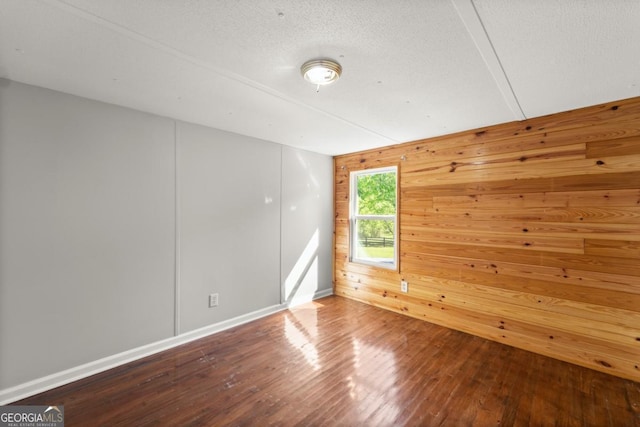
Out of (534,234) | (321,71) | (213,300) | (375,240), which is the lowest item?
(213,300)

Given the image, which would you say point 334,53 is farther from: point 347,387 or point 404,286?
point 404,286

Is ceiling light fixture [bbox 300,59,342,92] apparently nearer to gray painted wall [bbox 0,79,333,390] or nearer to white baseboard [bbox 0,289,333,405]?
gray painted wall [bbox 0,79,333,390]

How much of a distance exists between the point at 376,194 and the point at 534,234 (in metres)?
2.00

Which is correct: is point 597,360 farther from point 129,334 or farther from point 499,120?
point 129,334

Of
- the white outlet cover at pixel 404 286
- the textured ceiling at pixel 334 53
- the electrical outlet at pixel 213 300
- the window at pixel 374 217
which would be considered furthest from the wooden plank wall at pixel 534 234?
the electrical outlet at pixel 213 300

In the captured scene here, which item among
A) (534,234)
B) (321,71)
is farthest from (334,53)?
(534,234)

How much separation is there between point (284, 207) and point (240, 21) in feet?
8.71

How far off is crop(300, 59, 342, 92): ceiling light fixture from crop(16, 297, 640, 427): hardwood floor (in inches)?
89.0

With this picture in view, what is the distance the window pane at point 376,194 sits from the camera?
399 centimetres

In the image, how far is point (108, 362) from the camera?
239 centimetres

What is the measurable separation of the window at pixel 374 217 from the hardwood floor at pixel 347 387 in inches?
51.5

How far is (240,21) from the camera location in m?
1.40

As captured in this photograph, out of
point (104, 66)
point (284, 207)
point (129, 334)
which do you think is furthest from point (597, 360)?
point (104, 66)

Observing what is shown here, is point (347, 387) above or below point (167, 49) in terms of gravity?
below
